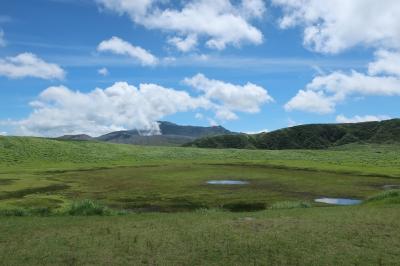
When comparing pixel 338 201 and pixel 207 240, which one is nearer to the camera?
pixel 207 240

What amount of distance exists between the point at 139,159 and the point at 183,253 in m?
133

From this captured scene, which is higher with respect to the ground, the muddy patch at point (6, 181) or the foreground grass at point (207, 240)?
the foreground grass at point (207, 240)

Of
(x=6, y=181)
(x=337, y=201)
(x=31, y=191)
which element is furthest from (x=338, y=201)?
(x=6, y=181)

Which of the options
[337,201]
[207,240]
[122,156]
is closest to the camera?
[207,240]

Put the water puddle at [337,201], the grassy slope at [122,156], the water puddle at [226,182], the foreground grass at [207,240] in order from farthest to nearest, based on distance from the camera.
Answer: the grassy slope at [122,156] < the water puddle at [226,182] < the water puddle at [337,201] < the foreground grass at [207,240]

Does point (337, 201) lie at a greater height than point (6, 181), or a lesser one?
lesser

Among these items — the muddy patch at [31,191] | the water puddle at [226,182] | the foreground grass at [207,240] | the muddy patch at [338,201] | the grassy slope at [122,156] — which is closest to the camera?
the foreground grass at [207,240]

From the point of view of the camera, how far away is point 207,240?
22125 mm

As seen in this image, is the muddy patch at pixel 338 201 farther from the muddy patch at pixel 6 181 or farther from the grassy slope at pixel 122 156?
the grassy slope at pixel 122 156

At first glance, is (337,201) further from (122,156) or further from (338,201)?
(122,156)

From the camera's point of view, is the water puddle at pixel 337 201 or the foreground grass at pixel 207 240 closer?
the foreground grass at pixel 207 240

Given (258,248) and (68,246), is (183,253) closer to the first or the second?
(258,248)

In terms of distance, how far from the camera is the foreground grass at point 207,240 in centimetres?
1909

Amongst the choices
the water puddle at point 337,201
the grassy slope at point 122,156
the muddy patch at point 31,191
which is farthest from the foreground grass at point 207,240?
the grassy slope at point 122,156
